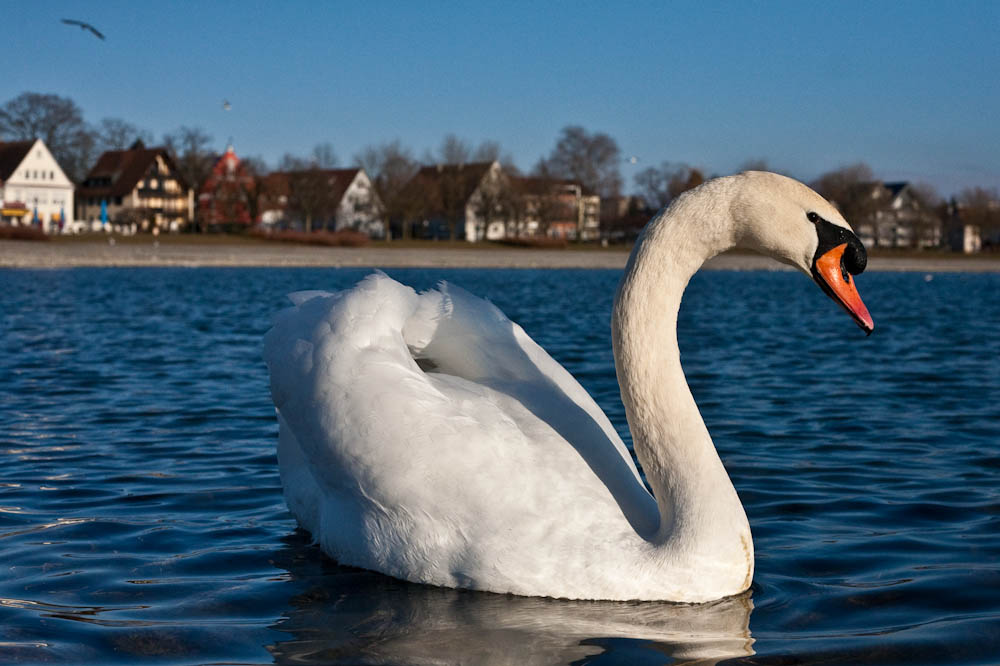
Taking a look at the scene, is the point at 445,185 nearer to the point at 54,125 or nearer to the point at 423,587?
the point at 54,125

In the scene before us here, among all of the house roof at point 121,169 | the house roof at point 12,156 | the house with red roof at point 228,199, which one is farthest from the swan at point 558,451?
the house roof at point 121,169

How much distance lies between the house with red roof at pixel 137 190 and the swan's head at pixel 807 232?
88.8 metres

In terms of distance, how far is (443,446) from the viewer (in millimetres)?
3916

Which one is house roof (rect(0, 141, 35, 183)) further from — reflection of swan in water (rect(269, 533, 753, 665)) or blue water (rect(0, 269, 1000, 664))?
reflection of swan in water (rect(269, 533, 753, 665))

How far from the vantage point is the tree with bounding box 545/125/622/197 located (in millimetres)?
93250

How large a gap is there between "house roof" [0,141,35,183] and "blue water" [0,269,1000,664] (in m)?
79.6

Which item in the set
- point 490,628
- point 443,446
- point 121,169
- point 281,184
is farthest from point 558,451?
point 121,169

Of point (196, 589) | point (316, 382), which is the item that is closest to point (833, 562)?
point (316, 382)

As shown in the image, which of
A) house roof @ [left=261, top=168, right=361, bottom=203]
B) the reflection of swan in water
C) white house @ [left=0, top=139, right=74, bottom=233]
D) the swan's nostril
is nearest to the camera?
the reflection of swan in water

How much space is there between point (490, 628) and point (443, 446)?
24.9 inches

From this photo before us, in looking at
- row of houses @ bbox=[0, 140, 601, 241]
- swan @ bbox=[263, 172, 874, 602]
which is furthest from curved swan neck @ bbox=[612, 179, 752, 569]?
row of houses @ bbox=[0, 140, 601, 241]

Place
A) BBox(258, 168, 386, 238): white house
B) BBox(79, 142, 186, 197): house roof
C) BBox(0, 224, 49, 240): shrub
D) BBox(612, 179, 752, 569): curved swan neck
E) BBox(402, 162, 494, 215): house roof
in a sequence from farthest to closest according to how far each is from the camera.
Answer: BBox(79, 142, 186, 197): house roof
BBox(402, 162, 494, 215): house roof
BBox(258, 168, 386, 238): white house
BBox(0, 224, 49, 240): shrub
BBox(612, 179, 752, 569): curved swan neck

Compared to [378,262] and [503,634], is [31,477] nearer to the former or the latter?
[503,634]

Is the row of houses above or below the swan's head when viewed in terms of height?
above
